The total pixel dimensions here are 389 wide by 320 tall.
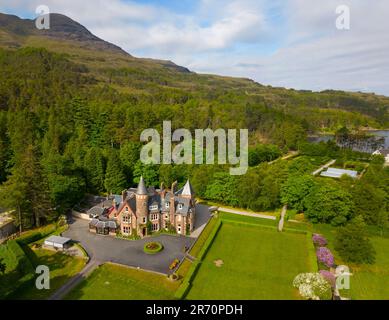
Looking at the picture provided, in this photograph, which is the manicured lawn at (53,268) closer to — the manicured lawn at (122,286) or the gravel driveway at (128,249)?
the manicured lawn at (122,286)

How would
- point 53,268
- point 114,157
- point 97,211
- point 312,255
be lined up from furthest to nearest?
point 114,157, point 97,211, point 312,255, point 53,268

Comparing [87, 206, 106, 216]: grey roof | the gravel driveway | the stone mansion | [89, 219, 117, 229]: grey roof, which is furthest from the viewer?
[87, 206, 106, 216]: grey roof

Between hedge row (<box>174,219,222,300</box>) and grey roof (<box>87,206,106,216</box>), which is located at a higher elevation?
grey roof (<box>87,206,106,216</box>)

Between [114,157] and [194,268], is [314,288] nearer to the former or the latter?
[194,268]

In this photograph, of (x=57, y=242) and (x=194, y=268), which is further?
(x=57, y=242)

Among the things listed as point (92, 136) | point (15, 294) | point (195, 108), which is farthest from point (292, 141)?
point (15, 294)

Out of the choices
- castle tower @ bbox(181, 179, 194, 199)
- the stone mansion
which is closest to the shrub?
the stone mansion

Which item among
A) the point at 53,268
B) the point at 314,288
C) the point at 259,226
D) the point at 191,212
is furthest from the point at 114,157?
the point at 314,288

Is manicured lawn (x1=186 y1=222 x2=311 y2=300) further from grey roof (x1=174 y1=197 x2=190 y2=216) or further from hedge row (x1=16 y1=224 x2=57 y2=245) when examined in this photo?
hedge row (x1=16 y1=224 x2=57 y2=245)
